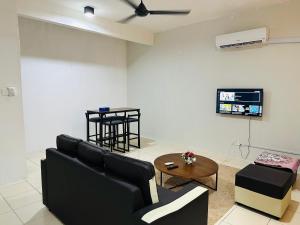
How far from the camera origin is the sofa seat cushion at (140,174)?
5.02 ft

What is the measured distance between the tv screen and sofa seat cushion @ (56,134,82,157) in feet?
9.94

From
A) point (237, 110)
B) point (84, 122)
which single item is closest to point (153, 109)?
point (84, 122)

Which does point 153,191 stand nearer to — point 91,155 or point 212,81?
point 91,155

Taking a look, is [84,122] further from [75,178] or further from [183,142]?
[75,178]

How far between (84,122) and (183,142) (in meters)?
2.42

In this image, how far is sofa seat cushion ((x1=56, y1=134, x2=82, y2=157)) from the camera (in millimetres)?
2162

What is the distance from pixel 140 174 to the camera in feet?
5.04

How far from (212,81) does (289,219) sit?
283 centimetres

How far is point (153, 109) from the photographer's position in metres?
5.77

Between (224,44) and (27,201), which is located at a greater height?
(224,44)

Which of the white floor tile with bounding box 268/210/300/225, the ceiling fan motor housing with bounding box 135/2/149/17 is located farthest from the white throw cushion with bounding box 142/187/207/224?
the ceiling fan motor housing with bounding box 135/2/149/17

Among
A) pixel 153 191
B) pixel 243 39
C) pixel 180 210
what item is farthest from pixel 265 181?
pixel 243 39

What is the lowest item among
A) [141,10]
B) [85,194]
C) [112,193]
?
[85,194]

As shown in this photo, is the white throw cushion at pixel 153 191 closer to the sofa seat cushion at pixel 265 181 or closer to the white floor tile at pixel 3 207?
the sofa seat cushion at pixel 265 181
